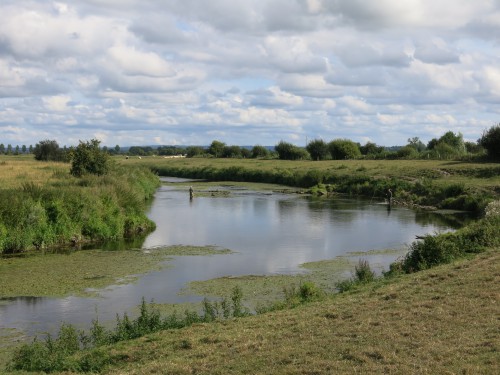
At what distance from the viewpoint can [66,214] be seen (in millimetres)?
28844

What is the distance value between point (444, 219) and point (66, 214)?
25.0 meters

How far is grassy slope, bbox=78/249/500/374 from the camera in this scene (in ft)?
27.9

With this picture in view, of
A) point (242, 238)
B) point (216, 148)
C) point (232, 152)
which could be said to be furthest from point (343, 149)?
point (242, 238)

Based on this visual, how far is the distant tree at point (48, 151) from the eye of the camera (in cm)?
7781

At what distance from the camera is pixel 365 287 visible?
15789 millimetres

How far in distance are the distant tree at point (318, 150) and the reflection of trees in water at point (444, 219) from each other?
60.8 m

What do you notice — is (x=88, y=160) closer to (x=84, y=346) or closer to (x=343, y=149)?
(x=84, y=346)

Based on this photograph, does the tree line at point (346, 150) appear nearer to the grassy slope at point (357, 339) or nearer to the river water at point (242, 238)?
the river water at point (242, 238)

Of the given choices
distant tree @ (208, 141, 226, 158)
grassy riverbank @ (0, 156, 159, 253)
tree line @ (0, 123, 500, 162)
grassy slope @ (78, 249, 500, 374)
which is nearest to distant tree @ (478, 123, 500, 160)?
tree line @ (0, 123, 500, 162)

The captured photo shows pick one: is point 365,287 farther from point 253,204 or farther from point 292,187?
point 292,187

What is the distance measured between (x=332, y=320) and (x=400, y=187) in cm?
4521

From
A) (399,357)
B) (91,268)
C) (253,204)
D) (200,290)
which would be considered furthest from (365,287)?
(253,204)

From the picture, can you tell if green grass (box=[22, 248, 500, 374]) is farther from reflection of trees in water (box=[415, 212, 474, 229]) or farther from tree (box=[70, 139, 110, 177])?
tree (box=[70, 139, 110, 177])

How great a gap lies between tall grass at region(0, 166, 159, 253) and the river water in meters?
1.98
